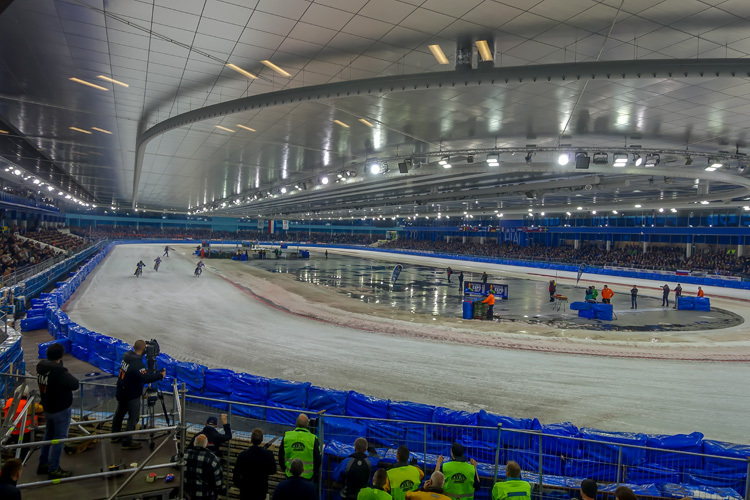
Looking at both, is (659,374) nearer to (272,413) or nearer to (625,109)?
(625,109)

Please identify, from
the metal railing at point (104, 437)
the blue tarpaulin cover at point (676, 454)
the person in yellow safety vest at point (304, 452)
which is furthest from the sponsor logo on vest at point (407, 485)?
the blue tarpaulin cover at point (676, 454)

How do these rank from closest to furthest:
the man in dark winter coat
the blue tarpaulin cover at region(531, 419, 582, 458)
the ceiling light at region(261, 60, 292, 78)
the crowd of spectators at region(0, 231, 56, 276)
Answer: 1. the man in dark winter coat
2. the blue tarpaulin cover at region(531, 419, 582, 458)
3. the ceiling light at region(261, 60, 292, 78)
4. the crowd of spectators at region(0, 231, 56, 276)

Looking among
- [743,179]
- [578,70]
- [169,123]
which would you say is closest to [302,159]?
[169,123]

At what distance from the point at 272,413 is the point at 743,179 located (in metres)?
25.2

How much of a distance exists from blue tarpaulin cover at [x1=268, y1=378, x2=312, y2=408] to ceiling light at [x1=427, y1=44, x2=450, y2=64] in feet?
25.5

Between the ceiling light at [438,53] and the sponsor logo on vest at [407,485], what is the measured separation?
8.01 meters

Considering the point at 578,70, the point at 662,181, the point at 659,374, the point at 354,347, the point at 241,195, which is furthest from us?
the point at 241,195

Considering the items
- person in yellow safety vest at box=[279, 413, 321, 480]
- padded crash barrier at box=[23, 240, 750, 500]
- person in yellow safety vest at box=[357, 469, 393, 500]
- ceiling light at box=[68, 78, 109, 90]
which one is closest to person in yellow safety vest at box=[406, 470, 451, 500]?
person in yellow safety vest at box=[357, 469, 393, 500]

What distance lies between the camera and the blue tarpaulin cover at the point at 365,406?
9047 mm

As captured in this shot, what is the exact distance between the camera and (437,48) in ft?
29.9

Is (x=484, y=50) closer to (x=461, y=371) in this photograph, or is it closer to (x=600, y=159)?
(x=461, y=371)

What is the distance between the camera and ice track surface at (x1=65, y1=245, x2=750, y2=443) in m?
10.4

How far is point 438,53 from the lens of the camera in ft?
30.7

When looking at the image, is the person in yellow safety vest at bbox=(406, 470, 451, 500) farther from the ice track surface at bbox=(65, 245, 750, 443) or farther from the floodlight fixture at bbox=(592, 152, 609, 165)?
the floodlight fixture at bbox=(592, 152, 609, 165)
